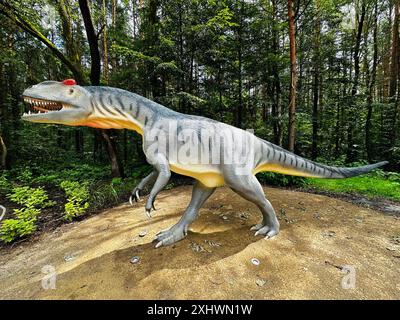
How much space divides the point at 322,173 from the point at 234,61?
6775mm

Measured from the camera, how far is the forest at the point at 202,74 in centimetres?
606

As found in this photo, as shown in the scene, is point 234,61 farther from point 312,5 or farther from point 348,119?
point 348,119

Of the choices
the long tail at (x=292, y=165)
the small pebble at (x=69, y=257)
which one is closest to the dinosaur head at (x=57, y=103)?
the small pebble at (x=69, y=257)

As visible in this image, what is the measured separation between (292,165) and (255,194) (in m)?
0.75

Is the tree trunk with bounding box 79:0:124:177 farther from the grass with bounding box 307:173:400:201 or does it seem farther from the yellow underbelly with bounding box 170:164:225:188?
the grass with bounding box 307:173:400:201

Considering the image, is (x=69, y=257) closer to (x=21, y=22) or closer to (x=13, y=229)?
(x=13, y=229)

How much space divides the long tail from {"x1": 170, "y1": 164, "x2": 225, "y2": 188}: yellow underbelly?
1.91 ft

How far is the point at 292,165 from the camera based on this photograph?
2.85 m

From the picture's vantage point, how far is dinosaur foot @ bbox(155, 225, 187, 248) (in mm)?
2662

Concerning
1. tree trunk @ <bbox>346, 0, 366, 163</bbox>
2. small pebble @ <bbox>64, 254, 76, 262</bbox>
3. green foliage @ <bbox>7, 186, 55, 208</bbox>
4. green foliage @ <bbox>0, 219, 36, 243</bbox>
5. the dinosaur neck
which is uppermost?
tree trunk @ <bbox>346, 0, 366, 163</bbox>

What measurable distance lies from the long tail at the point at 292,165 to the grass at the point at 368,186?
3323 millimetres

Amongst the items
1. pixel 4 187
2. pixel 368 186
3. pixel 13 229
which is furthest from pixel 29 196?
pixel 368 186

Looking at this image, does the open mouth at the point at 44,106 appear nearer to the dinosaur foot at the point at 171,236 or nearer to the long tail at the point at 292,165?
the dinosaur foot at the point at 171,236

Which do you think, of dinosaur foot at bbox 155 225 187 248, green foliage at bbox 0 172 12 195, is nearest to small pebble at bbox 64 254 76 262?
dinosaur foot at bbox 155 225 187 248
